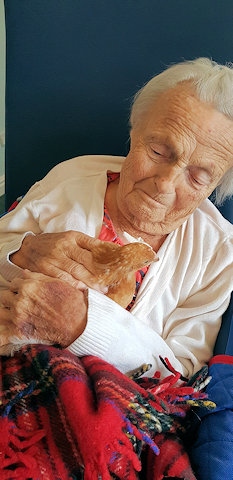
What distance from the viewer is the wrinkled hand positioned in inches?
36.3

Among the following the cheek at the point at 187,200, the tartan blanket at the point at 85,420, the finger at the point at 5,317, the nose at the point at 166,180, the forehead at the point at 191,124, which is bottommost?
the tartan blanket at the point at 85,420

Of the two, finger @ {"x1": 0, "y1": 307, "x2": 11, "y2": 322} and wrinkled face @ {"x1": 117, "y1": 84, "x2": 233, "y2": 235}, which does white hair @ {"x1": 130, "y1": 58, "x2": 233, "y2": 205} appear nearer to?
wrinkled face @ {"x1": 117, "y1": 84, "x2": 233, "y2": 235}

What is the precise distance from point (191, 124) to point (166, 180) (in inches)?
5.1

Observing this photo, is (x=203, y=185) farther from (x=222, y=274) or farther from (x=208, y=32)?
(x=208, y=32)

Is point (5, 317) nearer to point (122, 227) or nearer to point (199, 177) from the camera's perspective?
point (122, 227)

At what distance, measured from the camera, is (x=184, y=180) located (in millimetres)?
1088

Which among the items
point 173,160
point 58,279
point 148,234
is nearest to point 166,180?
point 173,160

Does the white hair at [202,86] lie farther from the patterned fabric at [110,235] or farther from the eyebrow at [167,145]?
the patterned fabric at [110,235]

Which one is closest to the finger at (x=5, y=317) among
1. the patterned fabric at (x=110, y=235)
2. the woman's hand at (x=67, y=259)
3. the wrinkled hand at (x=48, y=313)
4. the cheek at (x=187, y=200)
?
the wrinkled hand at (x=48, y=313)

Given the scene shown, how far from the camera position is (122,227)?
1203 mm

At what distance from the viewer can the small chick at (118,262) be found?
3.09ft

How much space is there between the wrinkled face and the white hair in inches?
0.7

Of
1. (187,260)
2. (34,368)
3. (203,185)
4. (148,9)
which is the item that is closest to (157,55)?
(148,9)

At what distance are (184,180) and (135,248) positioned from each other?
9.3 inches
